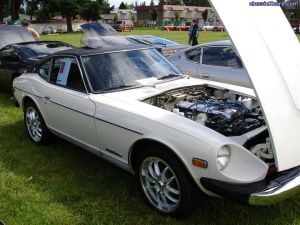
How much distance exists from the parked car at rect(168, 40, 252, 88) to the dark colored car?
303cm

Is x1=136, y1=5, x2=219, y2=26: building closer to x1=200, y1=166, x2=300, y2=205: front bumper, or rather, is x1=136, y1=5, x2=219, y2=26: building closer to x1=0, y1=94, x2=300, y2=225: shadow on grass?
x1=0, y1=94, x2=300, y2=225: shadow on grass

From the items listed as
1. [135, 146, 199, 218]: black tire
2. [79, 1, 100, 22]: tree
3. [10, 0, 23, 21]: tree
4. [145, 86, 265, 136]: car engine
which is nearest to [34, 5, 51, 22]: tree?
[79, 1, 100, 22]: tree

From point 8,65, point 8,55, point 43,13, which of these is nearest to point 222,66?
point 8,65

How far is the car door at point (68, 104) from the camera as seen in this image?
4.18 meters

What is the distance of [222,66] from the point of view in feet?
23.5

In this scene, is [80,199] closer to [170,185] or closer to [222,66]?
[170,185]

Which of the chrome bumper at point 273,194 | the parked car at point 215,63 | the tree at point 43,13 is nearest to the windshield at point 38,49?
the parked car at point 215,63

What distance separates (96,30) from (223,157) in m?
3.44

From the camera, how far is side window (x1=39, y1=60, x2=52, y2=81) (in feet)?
17.2

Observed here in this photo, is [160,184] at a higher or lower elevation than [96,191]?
higher

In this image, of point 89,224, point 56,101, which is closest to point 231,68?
point 56,101

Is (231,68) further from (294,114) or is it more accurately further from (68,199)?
(68,199)

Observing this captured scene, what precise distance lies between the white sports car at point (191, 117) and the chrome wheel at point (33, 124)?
0.57 metres

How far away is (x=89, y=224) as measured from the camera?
140 inches
